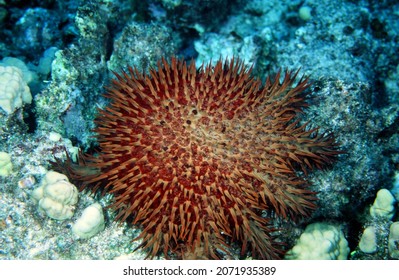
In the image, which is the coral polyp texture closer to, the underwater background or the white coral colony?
the white coral colony

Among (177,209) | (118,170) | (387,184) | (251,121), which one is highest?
(251,121)

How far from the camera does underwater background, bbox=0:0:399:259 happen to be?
335 centimetres

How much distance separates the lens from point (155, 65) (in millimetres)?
4301

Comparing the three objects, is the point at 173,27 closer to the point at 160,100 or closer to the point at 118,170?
the point at 160,100

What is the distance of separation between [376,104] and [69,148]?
3947 mm

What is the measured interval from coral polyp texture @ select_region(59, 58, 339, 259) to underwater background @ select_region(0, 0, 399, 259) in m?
0.44

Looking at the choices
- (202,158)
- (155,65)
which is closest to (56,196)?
(202,158)

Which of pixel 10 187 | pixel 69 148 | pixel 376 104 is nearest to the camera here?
pixel 10 187

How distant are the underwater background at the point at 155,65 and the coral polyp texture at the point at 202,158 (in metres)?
0.44

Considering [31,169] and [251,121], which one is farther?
[31,169]

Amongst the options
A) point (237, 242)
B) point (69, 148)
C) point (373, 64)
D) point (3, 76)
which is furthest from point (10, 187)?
point (373, 64)

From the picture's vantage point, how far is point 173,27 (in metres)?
5.09

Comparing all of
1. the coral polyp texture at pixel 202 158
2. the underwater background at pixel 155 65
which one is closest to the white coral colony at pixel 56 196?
the underwater background at pixel 155 65

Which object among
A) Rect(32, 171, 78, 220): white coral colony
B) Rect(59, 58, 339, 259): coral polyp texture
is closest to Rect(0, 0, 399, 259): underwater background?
Rect(32, 171, 78, 220): white coral colony
